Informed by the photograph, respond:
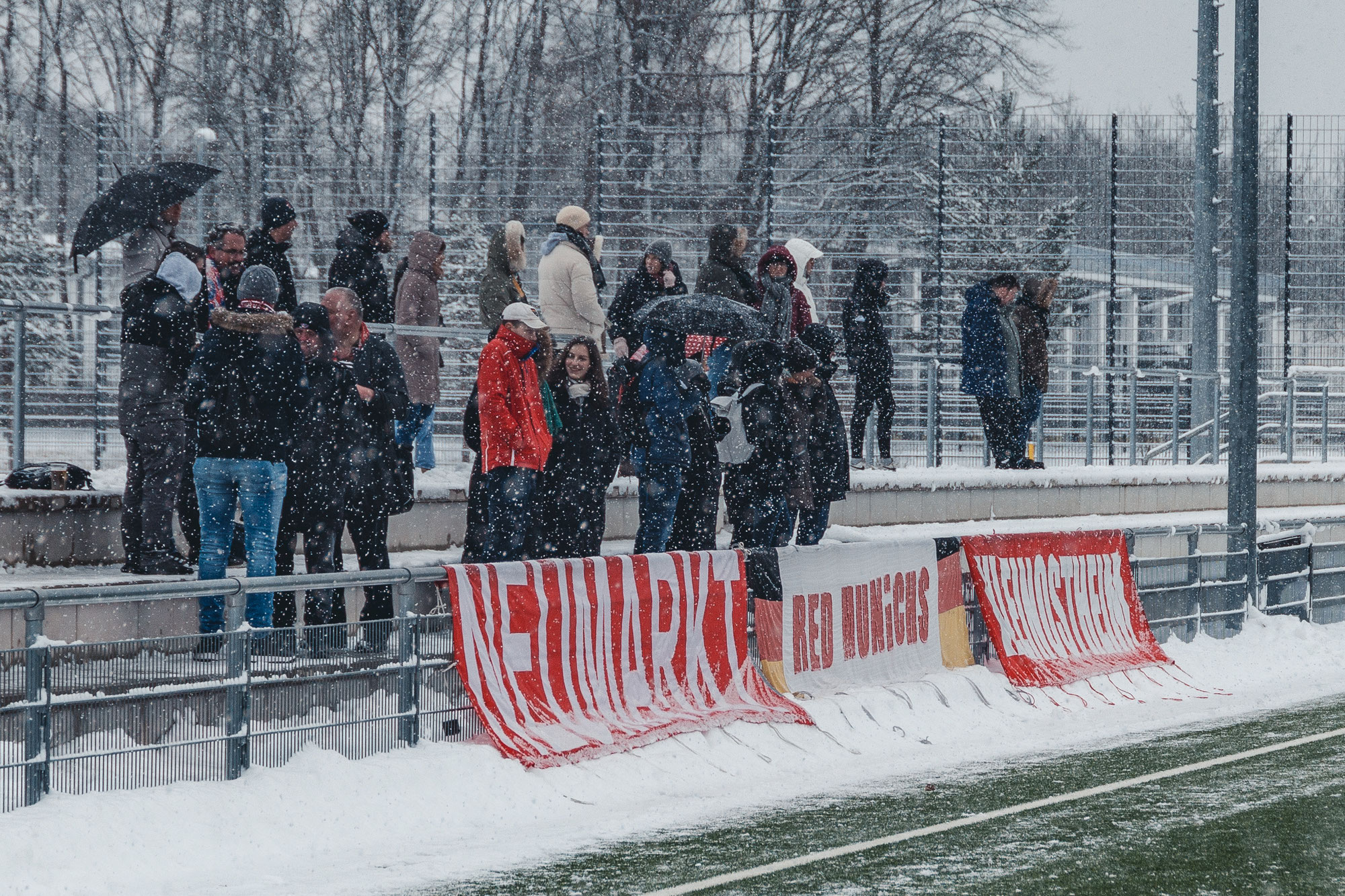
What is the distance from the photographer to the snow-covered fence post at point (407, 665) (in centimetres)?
875

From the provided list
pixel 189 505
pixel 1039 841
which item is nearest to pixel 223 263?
pixel 189 505

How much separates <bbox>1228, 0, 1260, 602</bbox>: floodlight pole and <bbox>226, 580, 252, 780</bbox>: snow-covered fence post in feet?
32.0

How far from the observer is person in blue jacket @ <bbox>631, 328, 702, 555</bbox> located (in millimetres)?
11477

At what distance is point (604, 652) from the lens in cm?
967

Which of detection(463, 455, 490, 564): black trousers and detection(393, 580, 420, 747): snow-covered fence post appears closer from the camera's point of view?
detection(393, 580, 420, 747): snow-covered fence post

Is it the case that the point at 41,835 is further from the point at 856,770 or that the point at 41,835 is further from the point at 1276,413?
the point at 1276,413

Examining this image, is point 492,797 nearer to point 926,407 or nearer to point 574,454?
point 574,454

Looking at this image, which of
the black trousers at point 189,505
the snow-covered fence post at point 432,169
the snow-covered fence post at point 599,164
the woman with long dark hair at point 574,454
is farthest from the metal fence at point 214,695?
the snow-covered fence post at point 599,164

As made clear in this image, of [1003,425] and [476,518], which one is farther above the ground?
[1003,425]

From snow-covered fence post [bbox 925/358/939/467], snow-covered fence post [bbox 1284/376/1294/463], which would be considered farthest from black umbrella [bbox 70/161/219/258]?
snow-covered fence post [bbox 1284/376/1294/463]

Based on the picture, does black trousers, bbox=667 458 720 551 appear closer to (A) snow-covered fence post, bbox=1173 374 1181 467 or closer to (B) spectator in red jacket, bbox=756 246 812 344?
(B) spectator in red jacket, bbox=756 246 812 344

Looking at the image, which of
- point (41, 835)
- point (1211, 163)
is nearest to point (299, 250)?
point (1211, 163)

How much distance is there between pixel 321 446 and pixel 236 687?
81.9 inches

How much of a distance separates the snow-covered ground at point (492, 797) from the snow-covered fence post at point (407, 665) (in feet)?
0.42
